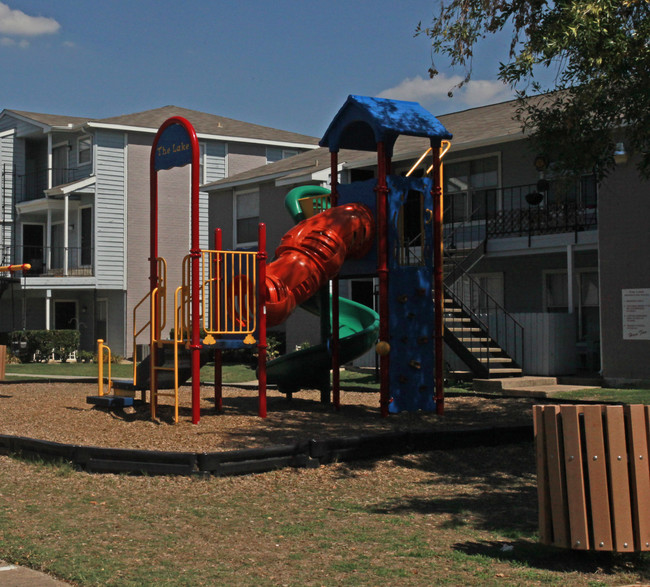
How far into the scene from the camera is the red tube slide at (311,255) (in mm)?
12578

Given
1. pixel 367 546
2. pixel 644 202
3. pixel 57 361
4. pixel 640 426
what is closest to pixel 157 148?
pixel 367 546

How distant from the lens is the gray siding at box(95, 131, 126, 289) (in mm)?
34156

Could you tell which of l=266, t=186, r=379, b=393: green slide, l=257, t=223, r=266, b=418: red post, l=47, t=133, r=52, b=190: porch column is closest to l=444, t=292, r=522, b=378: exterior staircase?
l=266, t=186, r=379, b=393: green slide

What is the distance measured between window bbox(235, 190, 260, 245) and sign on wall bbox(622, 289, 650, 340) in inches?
613

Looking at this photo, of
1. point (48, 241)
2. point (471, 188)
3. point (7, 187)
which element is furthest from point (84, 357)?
point (471, 188)

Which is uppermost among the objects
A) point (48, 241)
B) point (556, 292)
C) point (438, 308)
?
point (48, 241)

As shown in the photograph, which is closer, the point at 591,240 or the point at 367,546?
the point at 367,546

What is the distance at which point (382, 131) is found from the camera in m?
13.0

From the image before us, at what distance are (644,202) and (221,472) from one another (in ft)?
40.6

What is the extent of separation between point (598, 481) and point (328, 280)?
7.91m

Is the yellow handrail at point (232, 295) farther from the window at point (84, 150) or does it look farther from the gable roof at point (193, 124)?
the window at point (84, 150)

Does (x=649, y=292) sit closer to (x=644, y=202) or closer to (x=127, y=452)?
(x=644, y=202)

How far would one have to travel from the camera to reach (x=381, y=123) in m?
A: 13.1

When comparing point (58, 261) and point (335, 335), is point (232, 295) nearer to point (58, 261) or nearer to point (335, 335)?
point (335, 335)
